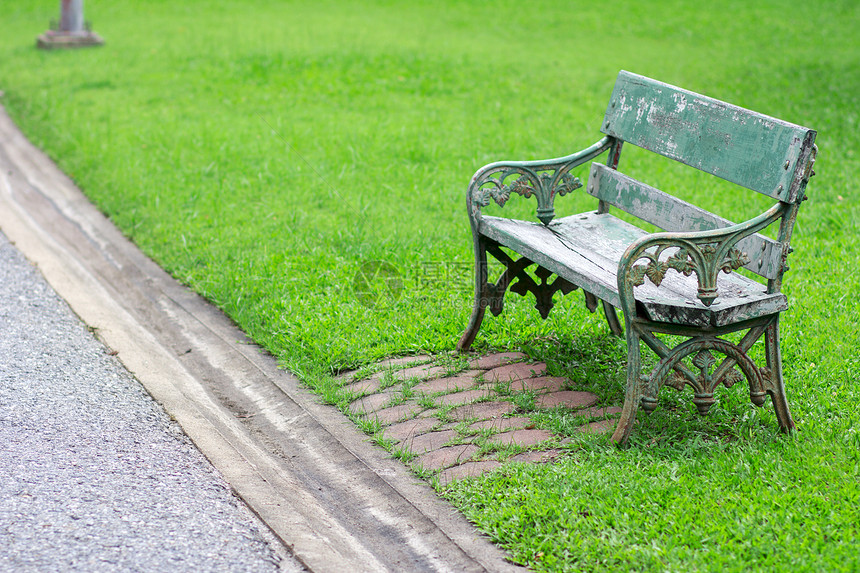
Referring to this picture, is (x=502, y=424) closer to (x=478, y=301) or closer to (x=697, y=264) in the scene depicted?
(x=478, y=301)

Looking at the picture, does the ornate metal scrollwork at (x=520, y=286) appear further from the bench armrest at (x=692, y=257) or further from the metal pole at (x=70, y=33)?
the metal pole at (x=70, y=33)

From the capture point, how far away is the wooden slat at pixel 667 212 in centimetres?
352

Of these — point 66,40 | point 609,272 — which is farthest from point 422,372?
point 66,40

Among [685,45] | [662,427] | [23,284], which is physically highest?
[685,45]

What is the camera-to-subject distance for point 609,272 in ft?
12.3

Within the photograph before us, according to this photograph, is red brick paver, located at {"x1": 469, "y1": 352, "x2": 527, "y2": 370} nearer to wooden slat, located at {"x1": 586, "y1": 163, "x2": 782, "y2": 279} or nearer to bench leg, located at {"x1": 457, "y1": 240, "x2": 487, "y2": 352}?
bench leg, located at {"x1": 457, "y1": 240, "x2": 487, "y2": 352}

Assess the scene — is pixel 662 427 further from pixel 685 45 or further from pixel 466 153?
pixel 685 45

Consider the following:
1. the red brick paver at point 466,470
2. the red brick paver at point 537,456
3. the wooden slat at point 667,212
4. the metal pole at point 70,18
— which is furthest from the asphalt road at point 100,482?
the metal pole at point 70,18

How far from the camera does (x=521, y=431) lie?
3.76 meters

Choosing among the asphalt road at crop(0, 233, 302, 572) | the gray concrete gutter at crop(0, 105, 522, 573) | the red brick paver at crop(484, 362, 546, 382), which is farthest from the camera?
the red brick paver at crop(484, 362, 546, 382)

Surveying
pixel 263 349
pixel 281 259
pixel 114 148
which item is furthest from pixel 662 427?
pixel 114 148

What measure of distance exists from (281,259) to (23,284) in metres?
1.62

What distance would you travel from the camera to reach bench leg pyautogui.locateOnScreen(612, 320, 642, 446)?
134 inches

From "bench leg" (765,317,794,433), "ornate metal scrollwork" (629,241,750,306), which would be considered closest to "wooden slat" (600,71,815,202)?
"ornate metal scrollwork" (629,241,750,306)
